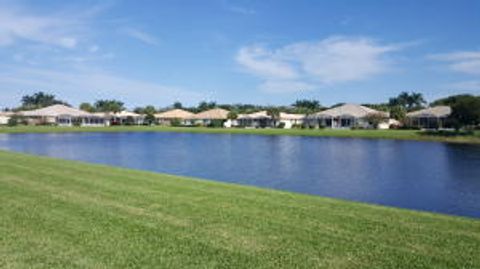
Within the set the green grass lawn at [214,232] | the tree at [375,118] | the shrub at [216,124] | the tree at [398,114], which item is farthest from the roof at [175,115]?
the green grass lawn at [214,232]

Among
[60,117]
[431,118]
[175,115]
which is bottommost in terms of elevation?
[431,118]

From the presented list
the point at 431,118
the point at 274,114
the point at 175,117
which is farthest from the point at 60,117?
the point at 431,118

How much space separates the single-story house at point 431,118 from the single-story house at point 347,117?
4676 millimetres

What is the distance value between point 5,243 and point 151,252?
7.75 feet

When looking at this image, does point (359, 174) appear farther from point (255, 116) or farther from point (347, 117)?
point (255, 116)

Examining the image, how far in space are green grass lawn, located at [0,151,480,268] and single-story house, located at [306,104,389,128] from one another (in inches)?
2995

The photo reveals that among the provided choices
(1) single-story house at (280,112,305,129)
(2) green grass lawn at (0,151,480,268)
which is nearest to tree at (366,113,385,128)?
(1) single-story house at (280,112,305,129)

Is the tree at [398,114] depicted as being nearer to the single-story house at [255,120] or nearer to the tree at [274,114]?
the tree at [274,114]

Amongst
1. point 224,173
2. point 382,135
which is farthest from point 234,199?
point 382,135

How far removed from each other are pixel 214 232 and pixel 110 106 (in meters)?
115

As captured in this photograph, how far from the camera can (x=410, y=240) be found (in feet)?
25.5

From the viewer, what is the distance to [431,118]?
80250 mm

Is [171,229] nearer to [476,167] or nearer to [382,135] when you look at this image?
[476,167]

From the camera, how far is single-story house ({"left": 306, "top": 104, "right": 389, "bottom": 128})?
8550 centimetres
